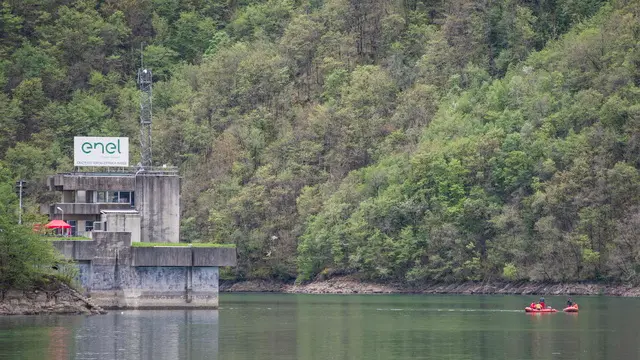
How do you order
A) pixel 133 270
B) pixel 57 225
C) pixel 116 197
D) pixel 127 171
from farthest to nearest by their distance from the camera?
pixel 127 171
pixel 116 197
pixel 57 225
pixel 133 270

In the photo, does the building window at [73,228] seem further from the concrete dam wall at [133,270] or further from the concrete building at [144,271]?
the concrete dam wall at [133,270]

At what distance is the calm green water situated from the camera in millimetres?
66938

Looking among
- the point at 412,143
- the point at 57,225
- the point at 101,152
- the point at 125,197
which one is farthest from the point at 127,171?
the point at 412,143

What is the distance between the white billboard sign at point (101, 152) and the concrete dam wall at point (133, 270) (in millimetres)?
20214

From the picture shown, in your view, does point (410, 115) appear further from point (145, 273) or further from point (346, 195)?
point (145, 273)

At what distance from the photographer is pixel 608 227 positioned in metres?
141

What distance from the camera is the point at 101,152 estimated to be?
397ft

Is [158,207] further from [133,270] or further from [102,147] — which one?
[133,270]

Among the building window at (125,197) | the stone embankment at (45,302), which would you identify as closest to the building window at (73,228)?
the building window at (125,197)

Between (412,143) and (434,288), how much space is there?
2546 cm

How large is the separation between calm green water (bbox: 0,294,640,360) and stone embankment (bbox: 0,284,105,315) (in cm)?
235

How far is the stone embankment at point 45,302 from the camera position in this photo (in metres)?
91.5

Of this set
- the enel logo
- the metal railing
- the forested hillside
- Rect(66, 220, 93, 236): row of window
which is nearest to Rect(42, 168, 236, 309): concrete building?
the metal railing

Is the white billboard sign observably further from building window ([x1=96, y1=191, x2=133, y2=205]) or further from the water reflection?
the water reflection
